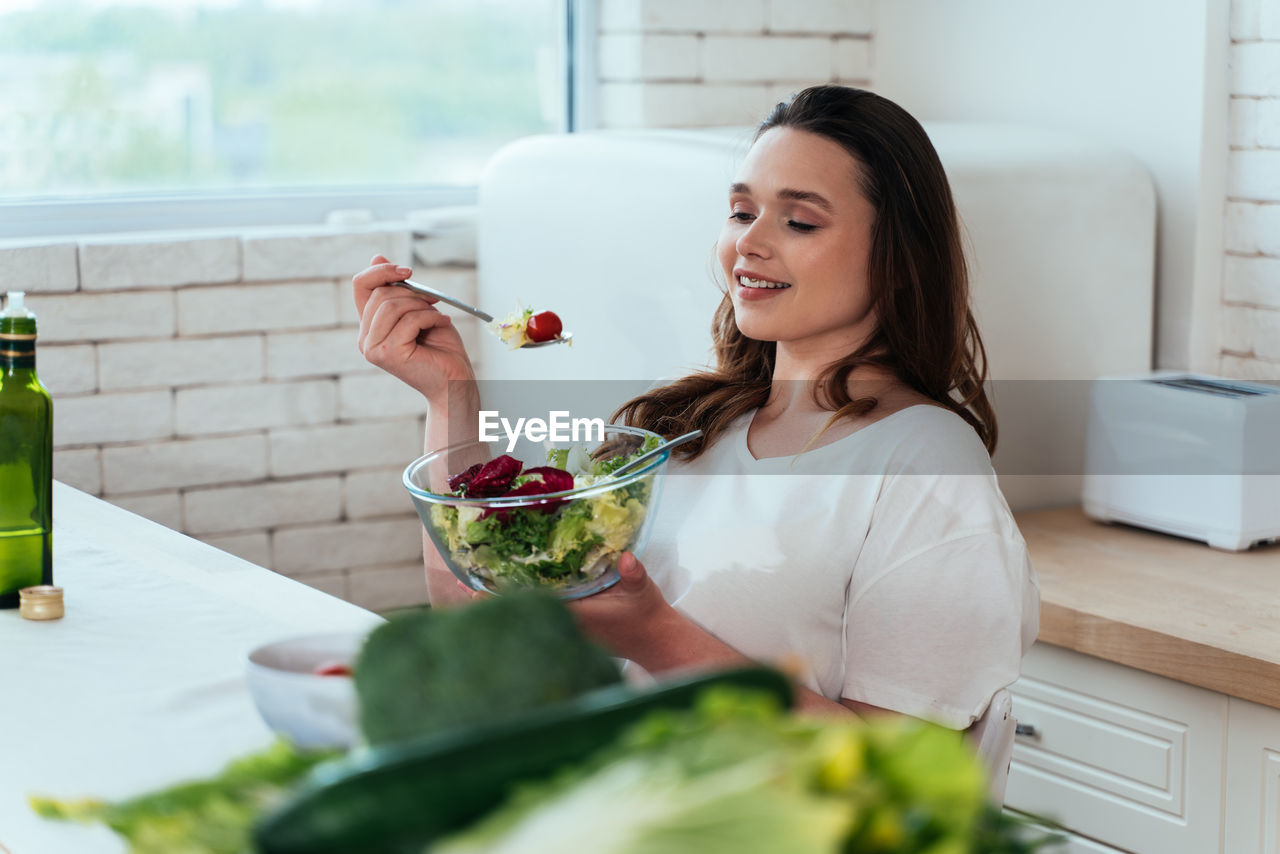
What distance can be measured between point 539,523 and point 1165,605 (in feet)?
3.64

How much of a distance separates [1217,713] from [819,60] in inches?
69.7

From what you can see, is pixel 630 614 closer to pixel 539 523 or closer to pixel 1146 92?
pixel 539 523

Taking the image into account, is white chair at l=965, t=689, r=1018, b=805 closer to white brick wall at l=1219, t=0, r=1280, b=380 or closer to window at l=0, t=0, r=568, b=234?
white brick wall at l=1219, t=0, r=1280, b=380

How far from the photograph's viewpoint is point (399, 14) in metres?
2.89

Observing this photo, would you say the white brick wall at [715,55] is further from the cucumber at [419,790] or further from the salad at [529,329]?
the cucumber at [419,790]

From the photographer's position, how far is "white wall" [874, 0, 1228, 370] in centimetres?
232

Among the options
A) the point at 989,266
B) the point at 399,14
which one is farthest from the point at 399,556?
the point at 989,266

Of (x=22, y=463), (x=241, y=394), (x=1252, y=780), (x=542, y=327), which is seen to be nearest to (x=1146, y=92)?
(x=1252, y=780)

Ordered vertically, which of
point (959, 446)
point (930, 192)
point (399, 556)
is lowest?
point (399, 556)

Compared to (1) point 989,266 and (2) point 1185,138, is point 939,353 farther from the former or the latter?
(2) point 1185,138

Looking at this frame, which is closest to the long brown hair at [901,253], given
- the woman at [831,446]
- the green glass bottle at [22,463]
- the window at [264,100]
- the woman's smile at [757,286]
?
the woman at [831,446]

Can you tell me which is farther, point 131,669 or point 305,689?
point 131,669

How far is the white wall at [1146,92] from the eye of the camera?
232 centimetres

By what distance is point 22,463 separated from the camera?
1.30 m
